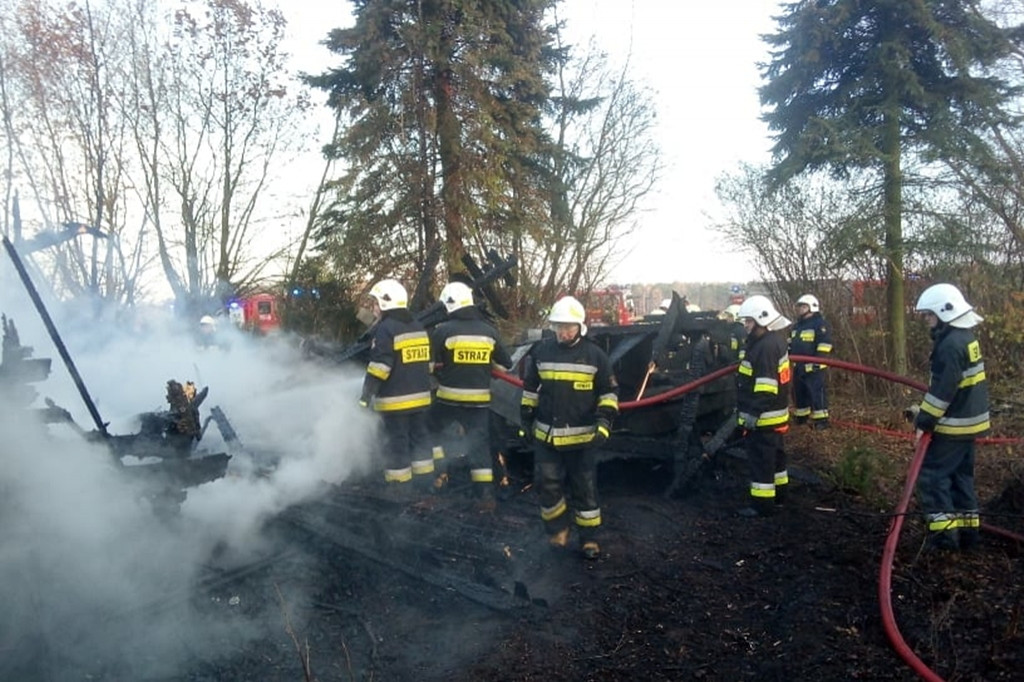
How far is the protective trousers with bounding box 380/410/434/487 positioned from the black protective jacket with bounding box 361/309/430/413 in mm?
112

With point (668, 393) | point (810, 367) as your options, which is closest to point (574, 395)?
point (668, 393)

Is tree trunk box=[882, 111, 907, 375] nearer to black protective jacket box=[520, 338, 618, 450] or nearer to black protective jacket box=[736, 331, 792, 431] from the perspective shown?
black protective jacket box=[736, 331, 792, 431]

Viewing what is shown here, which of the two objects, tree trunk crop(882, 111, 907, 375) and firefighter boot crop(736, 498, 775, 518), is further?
tree trunk crop(882, 111, 907, 375)

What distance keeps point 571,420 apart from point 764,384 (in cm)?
194

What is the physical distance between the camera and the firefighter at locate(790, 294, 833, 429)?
10609 mm

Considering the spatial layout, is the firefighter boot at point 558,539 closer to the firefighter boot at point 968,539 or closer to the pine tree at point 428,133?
the firefighter boot at point 968,539

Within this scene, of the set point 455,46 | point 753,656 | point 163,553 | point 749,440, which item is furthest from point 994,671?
point 455,46

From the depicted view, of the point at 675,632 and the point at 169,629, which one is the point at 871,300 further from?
the point at 169,629

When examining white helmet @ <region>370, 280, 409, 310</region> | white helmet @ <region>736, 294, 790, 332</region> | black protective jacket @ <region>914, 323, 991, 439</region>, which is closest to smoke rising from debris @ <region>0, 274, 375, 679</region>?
white helmet @ <region>370, 280, 409, 310</region>

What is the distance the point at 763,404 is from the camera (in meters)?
6.69

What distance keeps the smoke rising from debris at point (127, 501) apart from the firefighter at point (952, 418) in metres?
4.56

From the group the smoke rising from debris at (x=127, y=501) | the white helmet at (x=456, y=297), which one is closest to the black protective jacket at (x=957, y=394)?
the white helmet at (x=456, y=297)

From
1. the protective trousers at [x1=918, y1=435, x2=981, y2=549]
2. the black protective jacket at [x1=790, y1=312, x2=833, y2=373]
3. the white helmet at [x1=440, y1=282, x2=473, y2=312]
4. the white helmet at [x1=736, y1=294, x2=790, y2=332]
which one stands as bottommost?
the protective trousers at [x1=918, y1=435, x2=981, y2=549]

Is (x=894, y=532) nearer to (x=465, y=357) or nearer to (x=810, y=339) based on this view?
(x=465, y=357)
